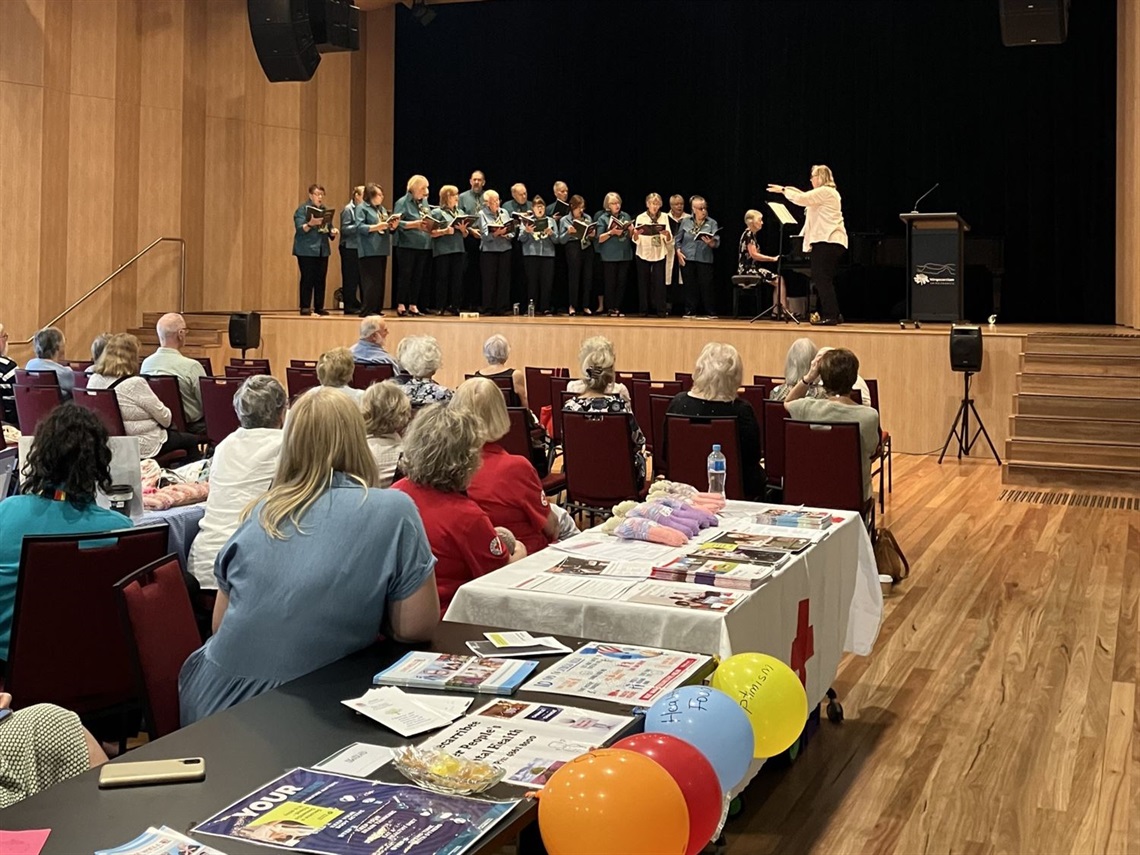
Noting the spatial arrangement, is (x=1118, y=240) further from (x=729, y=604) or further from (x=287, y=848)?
(x=287, y=848)

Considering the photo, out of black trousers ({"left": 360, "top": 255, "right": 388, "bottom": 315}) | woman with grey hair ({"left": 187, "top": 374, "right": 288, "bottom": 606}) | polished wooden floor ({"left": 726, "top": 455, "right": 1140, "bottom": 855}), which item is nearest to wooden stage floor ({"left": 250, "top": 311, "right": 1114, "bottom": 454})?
black trousers ({"left": 360, "top": 255, "right": 388, "bottom": 315})

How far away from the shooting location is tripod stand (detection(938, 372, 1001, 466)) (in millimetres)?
10297

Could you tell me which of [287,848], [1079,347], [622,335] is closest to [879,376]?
[1079,347]

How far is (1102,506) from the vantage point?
331 inches

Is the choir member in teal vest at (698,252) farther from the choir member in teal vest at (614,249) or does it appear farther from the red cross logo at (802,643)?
the red cross logo at (802,643)

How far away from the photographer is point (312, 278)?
14367 mm

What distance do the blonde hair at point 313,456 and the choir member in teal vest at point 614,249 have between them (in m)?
11.4

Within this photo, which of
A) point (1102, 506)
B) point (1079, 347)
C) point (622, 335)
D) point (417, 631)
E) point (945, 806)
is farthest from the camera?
point (622, 335)

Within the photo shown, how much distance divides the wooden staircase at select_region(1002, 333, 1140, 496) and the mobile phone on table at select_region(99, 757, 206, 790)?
823 cm

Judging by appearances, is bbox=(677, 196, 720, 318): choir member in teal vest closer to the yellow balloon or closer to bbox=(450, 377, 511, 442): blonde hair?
bbox=(450, 377, 511, 442): blonde hair

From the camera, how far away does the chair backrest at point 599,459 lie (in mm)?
6105

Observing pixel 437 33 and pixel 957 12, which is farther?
pixel 437 33

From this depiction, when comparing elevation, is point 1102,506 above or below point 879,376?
below

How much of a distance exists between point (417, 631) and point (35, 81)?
12.4m
